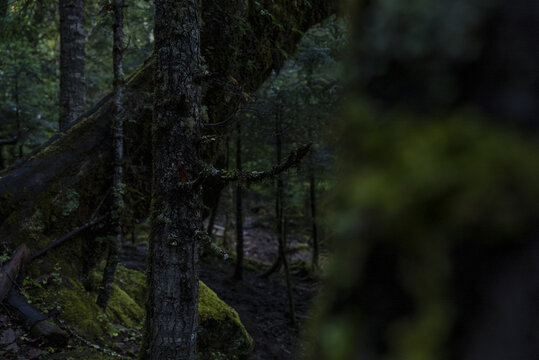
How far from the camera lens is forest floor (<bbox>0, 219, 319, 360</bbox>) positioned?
195 inches

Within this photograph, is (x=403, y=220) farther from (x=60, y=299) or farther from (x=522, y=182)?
(x=60, y=299)

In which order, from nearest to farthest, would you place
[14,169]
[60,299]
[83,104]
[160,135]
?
[160,135] < [60,299] < [14,169] < [83,104]

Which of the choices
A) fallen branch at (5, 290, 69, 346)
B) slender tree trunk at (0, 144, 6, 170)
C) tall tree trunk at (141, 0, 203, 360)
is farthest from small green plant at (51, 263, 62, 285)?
slender tree trunk at (0, 144, 6, 170)

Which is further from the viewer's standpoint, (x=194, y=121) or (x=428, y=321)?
(x=194, y=121)

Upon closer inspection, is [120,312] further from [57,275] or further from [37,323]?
[37,323]

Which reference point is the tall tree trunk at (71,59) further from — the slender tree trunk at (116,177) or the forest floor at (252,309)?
the forest floor at (252,309)

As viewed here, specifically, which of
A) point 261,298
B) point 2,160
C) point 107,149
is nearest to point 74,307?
point 107,149

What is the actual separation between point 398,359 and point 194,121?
414cm

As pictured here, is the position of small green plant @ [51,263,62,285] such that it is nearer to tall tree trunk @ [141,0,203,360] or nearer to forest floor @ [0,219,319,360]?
forest floor @ [0,219,319,360]

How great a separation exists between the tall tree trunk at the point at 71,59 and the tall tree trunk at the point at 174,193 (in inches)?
223

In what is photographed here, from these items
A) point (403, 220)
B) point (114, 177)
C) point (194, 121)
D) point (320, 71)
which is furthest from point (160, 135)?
point (320, 71)

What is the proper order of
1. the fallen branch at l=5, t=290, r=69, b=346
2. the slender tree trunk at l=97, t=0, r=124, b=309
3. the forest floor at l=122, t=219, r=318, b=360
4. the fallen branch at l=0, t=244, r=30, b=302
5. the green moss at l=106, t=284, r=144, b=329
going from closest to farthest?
the fallen branch at l=5, t=290, r=69, b=346 → the fallen branch at l=0, t=244, r=30, b=302 → the slender tree trunk at l=97, t=0, r=124, b=309 → the green moss at l=106, t=284, r=144, b=329 → the forest floor at l=122, t=219, r=318, b=360

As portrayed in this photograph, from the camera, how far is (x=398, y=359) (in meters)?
0.60

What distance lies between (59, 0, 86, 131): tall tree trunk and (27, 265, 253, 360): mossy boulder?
3.96 metres
